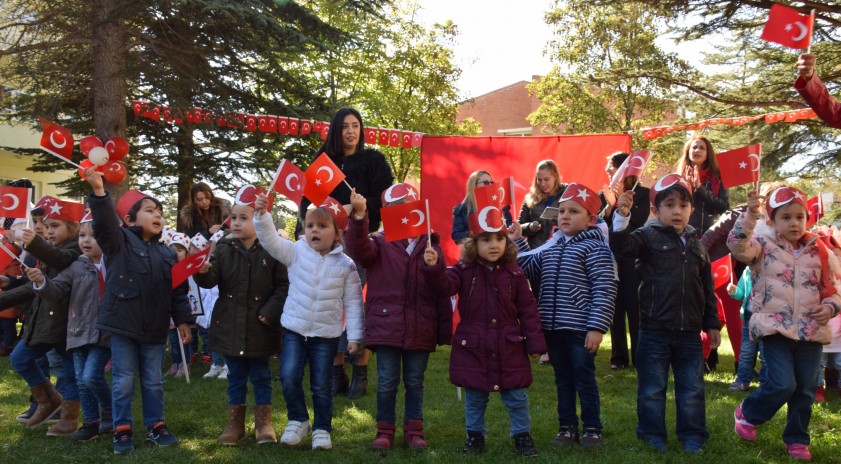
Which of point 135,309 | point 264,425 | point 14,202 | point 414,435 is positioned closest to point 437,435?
point 414,435

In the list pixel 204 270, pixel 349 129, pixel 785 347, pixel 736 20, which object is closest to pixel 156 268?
pixel 204 270

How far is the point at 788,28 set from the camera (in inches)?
193

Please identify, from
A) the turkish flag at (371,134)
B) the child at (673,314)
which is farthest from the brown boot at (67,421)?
the turkish flag at (371,134)

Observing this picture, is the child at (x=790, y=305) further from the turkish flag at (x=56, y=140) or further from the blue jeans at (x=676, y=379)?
the turkish flag at (x=56, y=140)

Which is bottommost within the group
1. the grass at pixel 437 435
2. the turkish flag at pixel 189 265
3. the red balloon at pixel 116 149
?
the grass at pixel 437 435

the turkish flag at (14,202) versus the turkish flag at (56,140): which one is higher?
the turkish flag at (56,140)

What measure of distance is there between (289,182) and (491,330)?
177cm

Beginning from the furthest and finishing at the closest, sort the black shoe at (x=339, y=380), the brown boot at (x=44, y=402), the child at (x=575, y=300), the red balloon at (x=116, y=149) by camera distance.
→ the red balloon at (x=116, y=149)
the black shoe at (x=339, y=380)
the brown boot at (x=44, y=402)
the child at (x=575, y=300)

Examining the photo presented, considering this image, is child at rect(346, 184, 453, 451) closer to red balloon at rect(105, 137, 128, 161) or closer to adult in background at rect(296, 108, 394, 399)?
adult in background at rect(296, 108, 394, 399)

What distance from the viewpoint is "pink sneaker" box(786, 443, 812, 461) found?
480cm

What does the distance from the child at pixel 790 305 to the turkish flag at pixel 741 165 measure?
21 centimetres

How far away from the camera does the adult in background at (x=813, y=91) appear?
440 cm

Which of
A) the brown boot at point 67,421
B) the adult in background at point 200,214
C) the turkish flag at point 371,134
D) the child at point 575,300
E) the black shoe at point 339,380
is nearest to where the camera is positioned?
the child at point 575,300

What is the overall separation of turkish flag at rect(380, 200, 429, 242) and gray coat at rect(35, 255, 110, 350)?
2280 mm
